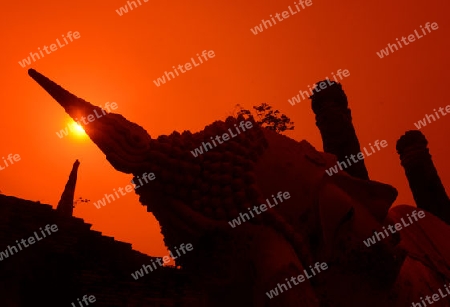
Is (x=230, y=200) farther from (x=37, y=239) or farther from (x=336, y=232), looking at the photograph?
(x=37, y=239)

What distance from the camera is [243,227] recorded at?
188 cm

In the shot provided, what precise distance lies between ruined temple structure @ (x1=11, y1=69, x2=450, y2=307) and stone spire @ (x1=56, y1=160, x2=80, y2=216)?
37.3 feet

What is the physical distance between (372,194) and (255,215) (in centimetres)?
76

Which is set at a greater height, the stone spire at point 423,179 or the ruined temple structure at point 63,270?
the ruined temple structure at point 63,270

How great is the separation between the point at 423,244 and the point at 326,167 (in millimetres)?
1097

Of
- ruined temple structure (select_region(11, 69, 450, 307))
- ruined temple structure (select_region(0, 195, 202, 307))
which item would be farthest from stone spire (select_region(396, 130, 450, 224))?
ruined temple structure (select_region(0, 195, 202, 307))

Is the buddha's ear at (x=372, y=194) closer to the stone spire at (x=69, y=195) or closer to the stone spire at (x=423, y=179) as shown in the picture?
the stone spire at (x=423, y=179)

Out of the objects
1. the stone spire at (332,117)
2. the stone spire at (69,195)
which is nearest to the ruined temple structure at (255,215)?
the stone spire at (332,117)

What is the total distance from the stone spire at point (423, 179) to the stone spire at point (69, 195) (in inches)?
410

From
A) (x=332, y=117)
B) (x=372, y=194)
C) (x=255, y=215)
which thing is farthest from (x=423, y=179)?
(x=255, y=215)

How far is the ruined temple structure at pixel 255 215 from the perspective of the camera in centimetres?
186

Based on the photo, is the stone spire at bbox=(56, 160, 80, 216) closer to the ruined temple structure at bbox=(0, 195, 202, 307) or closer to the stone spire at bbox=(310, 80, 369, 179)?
the ruined temple structure at bbox=(0, 195, 202, 307)

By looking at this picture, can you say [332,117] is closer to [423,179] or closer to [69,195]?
[423,179]

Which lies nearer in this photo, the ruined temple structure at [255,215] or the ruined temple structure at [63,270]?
the ruined temple structure at [255,215]
